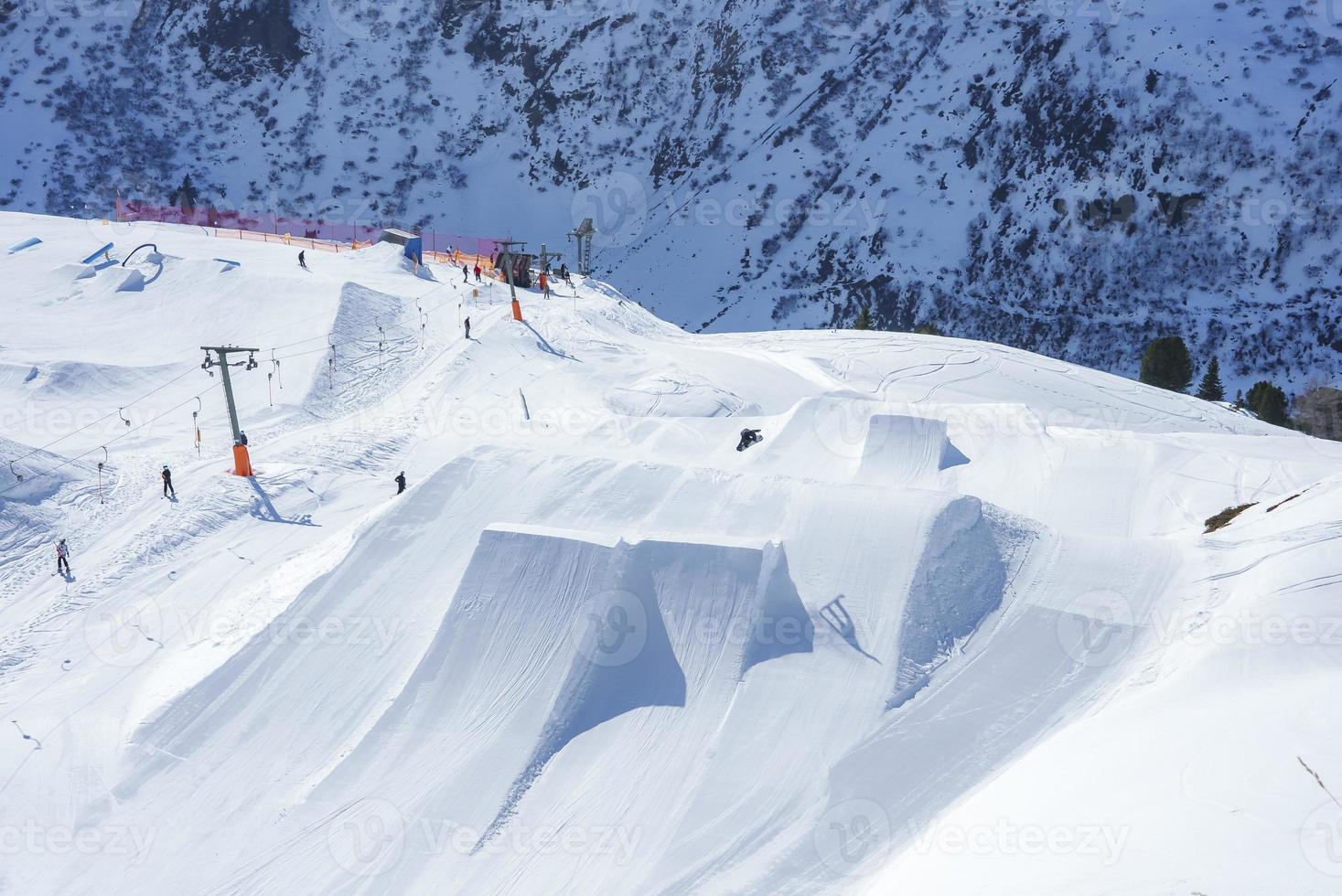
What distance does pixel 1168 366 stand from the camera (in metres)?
38.4

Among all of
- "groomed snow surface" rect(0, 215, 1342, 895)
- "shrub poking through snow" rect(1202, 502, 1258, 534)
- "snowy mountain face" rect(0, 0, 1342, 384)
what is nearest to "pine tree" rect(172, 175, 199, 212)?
"snowy mountain face" rect(0, 0, 1342, 384)

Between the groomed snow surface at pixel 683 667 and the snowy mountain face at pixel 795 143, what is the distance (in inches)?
1225

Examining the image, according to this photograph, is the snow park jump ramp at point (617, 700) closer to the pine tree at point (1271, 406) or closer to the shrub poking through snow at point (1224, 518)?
the shrub poking through snow at point (1224, 518)

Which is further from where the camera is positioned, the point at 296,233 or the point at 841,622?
the point at 296,233

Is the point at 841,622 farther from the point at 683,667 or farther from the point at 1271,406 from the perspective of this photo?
the point at 1271,406

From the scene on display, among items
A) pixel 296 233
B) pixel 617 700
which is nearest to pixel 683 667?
pixel 617 700

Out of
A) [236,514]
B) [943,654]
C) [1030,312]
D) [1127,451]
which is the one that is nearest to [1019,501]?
[1127,451]

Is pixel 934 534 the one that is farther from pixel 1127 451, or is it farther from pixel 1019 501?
pixel 1127 451

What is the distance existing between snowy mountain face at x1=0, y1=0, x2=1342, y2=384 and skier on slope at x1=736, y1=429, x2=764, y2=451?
32212 mm

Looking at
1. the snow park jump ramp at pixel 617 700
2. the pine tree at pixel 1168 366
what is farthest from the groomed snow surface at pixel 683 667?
the pine tree at pixel 1168 366

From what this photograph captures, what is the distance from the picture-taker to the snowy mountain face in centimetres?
4928

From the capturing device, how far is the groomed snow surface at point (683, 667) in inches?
427

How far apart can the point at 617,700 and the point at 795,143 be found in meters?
53.6

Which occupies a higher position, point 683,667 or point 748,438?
point 748,438
